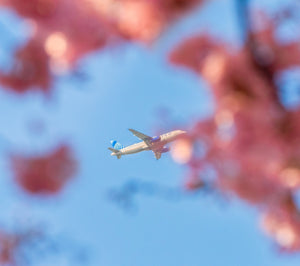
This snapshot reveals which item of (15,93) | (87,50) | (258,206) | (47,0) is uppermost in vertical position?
(47,0)

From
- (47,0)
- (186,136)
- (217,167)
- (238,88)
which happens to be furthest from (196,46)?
(47,0)

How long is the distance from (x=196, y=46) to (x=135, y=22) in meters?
0.26

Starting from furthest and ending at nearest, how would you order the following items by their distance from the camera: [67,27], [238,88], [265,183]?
[265,183] < [67,27] < [238,88]

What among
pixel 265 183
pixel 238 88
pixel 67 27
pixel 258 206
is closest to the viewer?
pixel 238 88

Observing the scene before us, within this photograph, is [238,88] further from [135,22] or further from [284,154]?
[135,22]

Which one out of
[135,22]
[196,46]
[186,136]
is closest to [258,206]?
[186,136]

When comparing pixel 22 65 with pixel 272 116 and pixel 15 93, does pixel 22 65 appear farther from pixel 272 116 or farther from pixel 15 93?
pixel 272 116

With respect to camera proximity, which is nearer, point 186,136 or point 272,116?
point 272,116

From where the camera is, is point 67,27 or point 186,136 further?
point 186,136

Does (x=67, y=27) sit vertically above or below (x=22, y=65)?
above

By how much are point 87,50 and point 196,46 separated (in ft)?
1.45

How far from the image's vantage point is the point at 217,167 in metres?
1.63

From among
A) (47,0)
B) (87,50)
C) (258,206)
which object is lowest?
(258,206)

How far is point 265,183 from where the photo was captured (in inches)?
64.2
